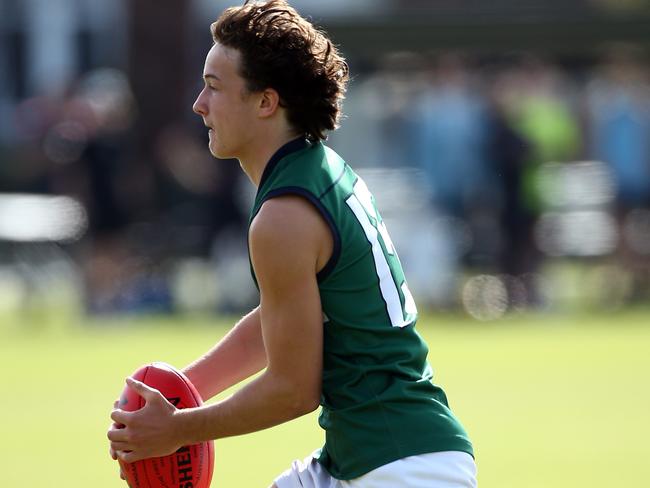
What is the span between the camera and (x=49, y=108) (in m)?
19.5

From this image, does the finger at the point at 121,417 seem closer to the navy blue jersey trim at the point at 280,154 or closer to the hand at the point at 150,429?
the hand at the point at 150,429

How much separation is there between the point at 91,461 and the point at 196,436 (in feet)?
15.3

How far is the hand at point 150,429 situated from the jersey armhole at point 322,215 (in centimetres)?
59

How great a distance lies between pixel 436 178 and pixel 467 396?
5911 millimetres

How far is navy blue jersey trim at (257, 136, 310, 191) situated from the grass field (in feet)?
12.5

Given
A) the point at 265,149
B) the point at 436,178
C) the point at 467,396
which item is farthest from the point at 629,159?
the point at 265,149

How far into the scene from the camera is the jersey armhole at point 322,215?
405 centimetres

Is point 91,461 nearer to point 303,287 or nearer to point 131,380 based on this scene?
point 131,380

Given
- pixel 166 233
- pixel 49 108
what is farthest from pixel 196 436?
pixel 49 108

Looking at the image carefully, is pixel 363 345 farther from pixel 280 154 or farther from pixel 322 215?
pixel 280 154

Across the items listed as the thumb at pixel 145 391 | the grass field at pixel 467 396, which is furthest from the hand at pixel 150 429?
the grass field at pixel 467 396

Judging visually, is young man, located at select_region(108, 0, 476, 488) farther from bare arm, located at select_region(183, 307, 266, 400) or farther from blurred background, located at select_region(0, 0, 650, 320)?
blurred background, located at select_region(0, 0, 650, 320)

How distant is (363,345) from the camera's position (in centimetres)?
416

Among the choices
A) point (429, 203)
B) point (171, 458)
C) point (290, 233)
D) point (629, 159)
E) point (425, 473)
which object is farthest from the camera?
point (629, 159)
